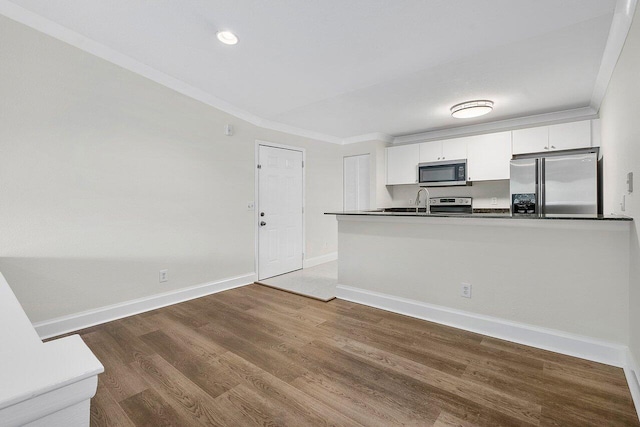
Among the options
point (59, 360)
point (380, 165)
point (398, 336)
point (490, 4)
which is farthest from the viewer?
point (380, 165)

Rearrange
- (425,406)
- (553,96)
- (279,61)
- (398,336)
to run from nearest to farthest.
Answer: (425,406) < (398,336) < (279,61) < (553,96)

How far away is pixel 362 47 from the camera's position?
8.29 feet

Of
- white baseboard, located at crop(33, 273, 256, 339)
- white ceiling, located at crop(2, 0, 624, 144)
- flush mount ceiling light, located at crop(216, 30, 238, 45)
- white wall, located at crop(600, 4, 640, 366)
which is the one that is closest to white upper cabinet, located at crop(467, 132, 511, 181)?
white ceiling, located at crop(2, 0, 624, 144)

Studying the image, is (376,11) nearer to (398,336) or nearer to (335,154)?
(398,336)

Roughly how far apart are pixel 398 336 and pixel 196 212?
102 inches

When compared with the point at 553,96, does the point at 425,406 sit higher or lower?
lower

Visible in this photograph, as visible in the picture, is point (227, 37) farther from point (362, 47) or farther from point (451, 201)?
point (451, 201)

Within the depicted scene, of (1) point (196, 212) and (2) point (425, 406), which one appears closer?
(2) point (425, 406)

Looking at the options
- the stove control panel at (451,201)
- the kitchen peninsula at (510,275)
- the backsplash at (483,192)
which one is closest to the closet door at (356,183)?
the backsplash at (483,192)

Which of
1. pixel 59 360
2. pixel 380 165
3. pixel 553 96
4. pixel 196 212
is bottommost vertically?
pixel 59 360

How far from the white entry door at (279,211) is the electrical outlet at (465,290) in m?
2.69

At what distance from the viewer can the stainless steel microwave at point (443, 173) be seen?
4633mm

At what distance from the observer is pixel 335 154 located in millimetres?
5633

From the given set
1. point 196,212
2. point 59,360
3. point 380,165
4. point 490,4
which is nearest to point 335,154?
point 380,165
